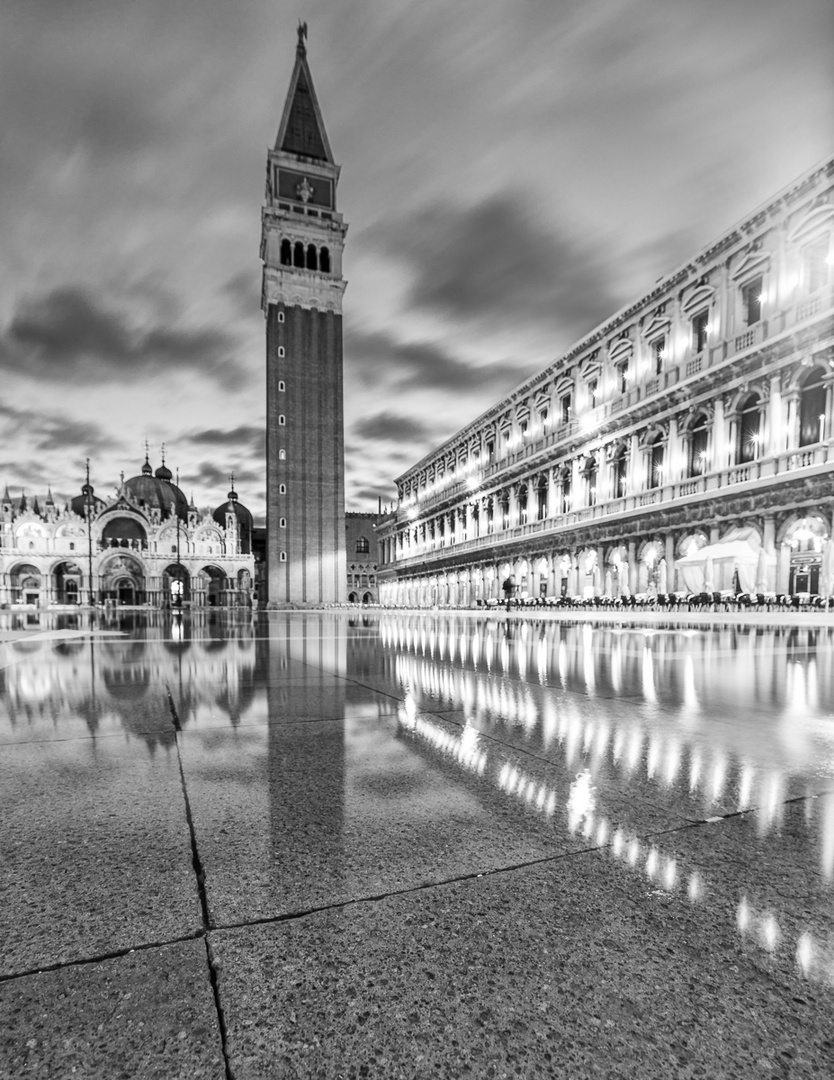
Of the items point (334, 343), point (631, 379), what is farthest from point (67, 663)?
point (334, 343)

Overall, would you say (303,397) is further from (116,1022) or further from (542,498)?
(116,1022)

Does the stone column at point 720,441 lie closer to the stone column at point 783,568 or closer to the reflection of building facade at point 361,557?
the stone column at point 783,568

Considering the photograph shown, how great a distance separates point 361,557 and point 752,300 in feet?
247

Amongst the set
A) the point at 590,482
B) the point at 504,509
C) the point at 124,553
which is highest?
the point at 590,482

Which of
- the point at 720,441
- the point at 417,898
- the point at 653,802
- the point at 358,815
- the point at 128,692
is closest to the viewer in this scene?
the point at 417,898

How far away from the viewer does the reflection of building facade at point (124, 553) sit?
75.4 m

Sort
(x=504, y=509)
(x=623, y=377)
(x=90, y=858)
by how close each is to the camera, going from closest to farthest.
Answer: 1. (x=90, y=858)
2. (x=623, y=377)
3. (x=504, y=509)

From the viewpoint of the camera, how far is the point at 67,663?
22.2 feet

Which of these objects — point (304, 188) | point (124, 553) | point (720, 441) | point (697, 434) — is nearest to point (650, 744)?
point (720, 441)

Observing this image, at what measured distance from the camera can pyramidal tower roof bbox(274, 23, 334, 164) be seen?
65.8 meters

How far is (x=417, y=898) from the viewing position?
1.53 meters

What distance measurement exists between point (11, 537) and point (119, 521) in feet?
41.7

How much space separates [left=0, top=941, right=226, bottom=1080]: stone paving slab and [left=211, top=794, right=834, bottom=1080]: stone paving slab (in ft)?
0.20

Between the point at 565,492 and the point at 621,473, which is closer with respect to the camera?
the point at 621,473
